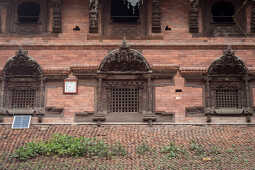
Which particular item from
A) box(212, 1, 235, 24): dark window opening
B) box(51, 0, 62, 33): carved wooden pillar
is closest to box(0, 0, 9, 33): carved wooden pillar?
box(51, 0, 62, 33): carved wooden pillar

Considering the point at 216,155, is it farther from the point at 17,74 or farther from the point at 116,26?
the point at 17,74

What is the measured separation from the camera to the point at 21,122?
12.5 meters

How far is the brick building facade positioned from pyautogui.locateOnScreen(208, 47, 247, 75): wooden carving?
0.04 meters

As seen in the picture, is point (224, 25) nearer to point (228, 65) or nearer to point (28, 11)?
point (228, 65)

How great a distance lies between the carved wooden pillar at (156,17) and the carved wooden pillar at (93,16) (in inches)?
99.5

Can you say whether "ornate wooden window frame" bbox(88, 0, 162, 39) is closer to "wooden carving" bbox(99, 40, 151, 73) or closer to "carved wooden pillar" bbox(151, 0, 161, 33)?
"carved wooden pillar" bbox(151, 0, 161, 33)

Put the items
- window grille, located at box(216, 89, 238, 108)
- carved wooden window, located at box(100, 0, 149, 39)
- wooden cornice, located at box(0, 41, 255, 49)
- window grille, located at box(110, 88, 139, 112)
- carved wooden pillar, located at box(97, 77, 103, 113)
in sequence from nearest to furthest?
carved wooden pillar, located at box(97, 77, 103, 113)
window grille, located at box(110, 88, 139, 112)
window grille, located at box(216, 89, 238, 108)
wooden cornice, located at box(0, 41, 255, 49)
carved wooden window, located at box(100, 0, 149, 39)

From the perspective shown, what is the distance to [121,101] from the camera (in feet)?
42.9

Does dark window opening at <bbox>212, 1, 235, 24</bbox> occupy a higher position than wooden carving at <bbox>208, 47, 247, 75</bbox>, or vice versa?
dark window opening at <bbox>212, 1, 235, 24</bbox>

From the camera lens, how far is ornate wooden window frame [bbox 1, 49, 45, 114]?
510 inches

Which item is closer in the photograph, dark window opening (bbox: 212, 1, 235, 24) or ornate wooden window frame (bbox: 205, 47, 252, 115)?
ornate wooden window frame (bbox: 205, 47, 252, 115)

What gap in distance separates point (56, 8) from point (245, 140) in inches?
381

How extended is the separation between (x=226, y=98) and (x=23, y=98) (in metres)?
8.81

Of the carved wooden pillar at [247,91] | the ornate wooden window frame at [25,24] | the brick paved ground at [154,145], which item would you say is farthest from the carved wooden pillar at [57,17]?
the carved wooden pillar at [247,91]
